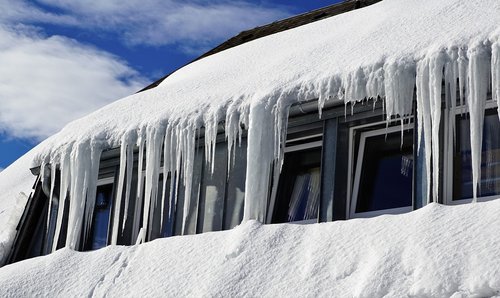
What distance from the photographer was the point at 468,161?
7.08 m

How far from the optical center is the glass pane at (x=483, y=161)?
6910 millimetres

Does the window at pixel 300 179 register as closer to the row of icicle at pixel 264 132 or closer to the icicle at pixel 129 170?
the row of icicle at pixel 264 132

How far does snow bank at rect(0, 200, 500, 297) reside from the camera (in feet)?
19.1

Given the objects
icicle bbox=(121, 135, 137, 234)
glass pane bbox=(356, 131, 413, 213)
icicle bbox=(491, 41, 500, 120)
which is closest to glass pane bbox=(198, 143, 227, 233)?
icicle bbox=(121, 135, 137, 234)

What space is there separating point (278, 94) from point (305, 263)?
1.61 m

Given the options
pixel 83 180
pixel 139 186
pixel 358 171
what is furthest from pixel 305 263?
pixel 83 180

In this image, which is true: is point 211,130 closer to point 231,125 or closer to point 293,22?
point 231,125

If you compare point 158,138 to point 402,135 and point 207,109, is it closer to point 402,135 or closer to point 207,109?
point 207,109

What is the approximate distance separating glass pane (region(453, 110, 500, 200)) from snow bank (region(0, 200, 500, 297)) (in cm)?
74

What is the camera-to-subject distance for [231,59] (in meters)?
9.55

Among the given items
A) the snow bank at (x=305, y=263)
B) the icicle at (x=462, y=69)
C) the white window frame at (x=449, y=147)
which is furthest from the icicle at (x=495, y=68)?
the snow bank at (x=305, y=263)

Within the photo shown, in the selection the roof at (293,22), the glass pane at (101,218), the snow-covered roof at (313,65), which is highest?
the roof at (293,22)

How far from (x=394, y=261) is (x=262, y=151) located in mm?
1946

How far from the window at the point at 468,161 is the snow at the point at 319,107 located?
0.58 feet
